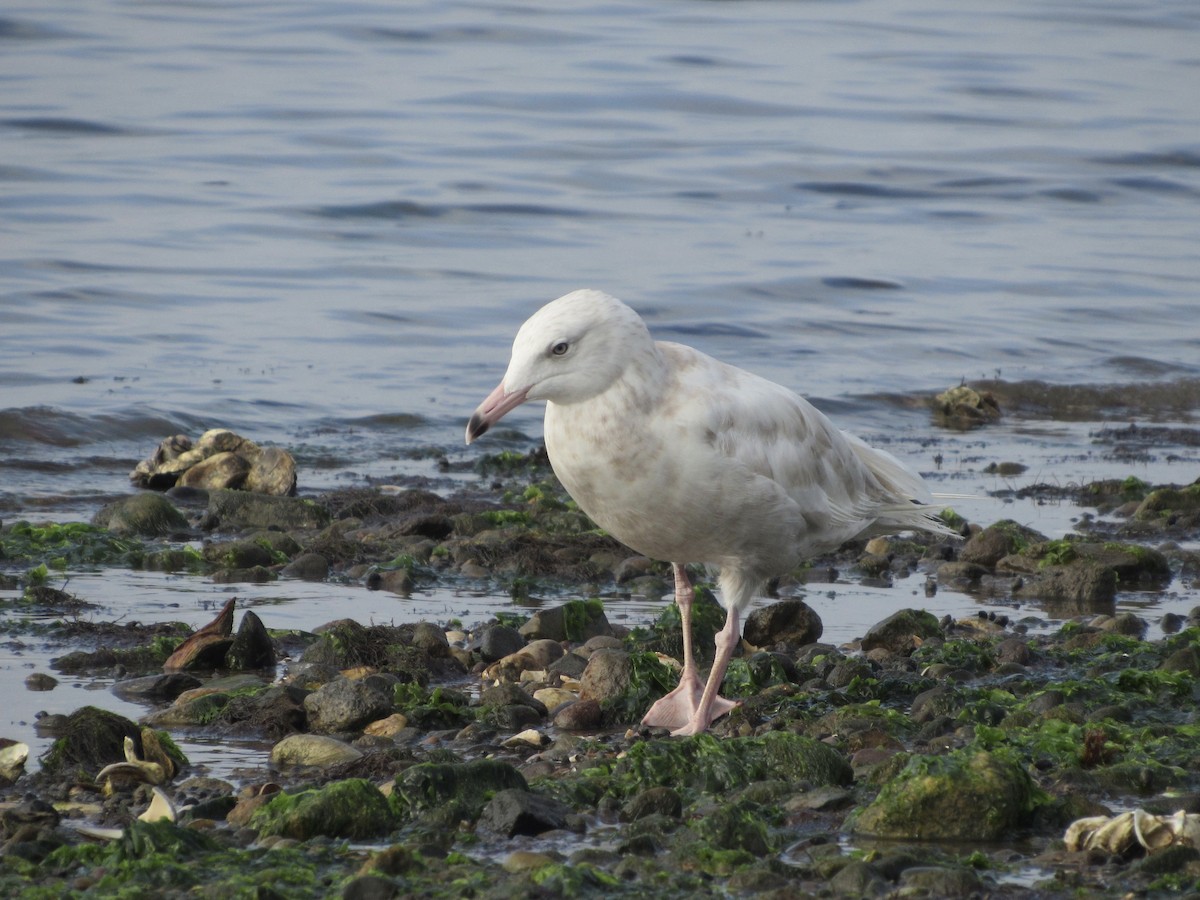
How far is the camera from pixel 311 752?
17.5 ft

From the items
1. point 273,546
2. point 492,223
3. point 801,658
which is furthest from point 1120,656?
point 492,223

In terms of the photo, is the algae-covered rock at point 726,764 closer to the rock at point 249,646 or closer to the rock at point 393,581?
the rock at point 249,646

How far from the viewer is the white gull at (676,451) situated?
5.63 meters

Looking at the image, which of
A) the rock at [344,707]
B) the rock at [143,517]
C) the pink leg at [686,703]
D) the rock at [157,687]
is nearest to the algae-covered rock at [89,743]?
the rock at [344,707]

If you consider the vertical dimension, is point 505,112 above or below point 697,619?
above

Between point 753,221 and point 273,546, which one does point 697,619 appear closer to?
point 273,546

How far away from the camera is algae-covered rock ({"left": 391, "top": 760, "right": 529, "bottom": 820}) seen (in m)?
4.75

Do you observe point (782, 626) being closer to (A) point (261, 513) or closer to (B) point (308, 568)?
(B) point (308, 568)

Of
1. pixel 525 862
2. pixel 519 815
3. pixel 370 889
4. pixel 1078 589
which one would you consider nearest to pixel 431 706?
pixel 519 815

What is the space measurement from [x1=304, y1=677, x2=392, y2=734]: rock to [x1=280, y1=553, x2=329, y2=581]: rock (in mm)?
2421

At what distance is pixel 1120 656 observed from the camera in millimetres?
6625

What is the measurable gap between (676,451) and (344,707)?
4.67 feet

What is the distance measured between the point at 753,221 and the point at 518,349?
14889 mm

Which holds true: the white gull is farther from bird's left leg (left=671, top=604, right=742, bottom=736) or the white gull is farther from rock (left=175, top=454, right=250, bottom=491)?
rock (left=175, top=454, right=250, bottom=491)
